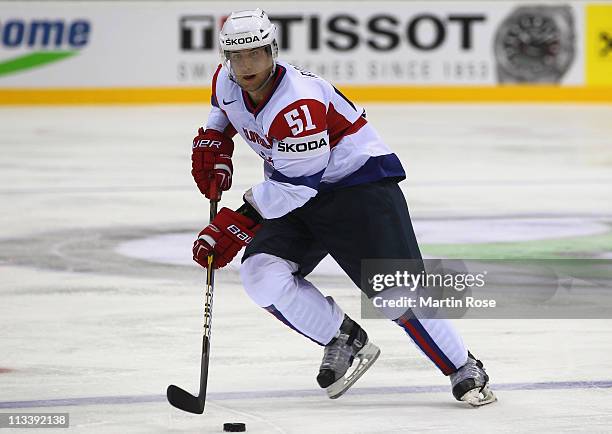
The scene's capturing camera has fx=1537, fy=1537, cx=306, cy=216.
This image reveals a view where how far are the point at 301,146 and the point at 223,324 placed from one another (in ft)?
5.50

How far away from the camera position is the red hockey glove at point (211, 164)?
16.1 feet

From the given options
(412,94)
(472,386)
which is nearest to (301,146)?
(472,386)

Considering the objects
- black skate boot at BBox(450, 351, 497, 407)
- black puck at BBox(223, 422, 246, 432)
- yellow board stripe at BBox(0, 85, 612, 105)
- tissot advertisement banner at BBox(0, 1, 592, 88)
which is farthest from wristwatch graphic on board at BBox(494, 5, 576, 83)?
black puck at BBox(223, 422, 246, 432)

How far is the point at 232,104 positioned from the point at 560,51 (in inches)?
501

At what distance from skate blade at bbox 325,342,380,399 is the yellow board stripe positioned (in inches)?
489

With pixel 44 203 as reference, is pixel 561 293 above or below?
above

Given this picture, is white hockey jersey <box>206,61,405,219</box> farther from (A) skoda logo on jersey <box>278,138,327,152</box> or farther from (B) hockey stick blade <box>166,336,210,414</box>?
(B) hockey stick blade <box>166,336,210,414</box>

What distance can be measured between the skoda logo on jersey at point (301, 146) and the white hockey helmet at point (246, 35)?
0.80ft

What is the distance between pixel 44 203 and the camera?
964cm

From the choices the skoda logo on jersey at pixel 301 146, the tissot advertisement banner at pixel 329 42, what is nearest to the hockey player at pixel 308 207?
the skoda logo on jersey at pixel 301 146

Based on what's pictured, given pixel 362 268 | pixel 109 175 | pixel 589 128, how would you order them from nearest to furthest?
pixel 362 268
pixel 109 175
pixel 589 128

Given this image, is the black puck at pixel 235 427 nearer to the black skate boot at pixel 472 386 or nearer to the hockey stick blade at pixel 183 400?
the hockey stick blade at pixel 183 400

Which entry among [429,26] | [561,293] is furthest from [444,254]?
[429,26]

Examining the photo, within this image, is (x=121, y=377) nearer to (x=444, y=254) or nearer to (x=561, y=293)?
(x=561, y=293)
